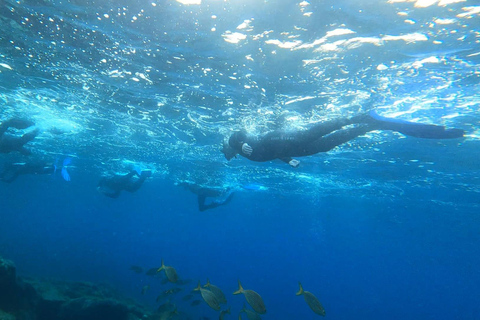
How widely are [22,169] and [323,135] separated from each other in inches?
894

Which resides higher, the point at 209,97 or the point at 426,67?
the point at 426,67

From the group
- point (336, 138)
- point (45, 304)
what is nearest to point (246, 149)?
point (336, 138)

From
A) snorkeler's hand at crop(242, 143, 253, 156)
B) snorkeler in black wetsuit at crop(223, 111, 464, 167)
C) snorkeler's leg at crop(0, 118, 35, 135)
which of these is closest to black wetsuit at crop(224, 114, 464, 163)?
snorkeler in black wetsuit at crop(223, 111, 464, 167)

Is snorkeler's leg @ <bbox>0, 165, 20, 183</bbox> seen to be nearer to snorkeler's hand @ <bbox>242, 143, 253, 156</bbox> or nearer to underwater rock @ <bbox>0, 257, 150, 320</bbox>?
underwater rock @ <bbox>0, 257, 150, 320</bbox>

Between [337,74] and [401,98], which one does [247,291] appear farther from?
[401,98]

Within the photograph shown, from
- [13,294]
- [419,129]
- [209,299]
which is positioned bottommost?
[13,294]

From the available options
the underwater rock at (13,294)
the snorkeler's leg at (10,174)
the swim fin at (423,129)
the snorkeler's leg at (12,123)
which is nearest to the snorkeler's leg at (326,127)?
the swim fin at (423,129)

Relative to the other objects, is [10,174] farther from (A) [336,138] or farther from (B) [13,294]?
(A) [336,138]

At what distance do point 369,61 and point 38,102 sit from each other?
19581mm

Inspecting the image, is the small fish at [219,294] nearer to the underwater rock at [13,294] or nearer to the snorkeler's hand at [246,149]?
the snorkeler's hand at [246,149]

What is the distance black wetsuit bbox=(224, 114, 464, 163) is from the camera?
6691 mm

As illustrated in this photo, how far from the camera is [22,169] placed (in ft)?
66.6

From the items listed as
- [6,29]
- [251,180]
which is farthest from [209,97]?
[251,180]

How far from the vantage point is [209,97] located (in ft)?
42.7
